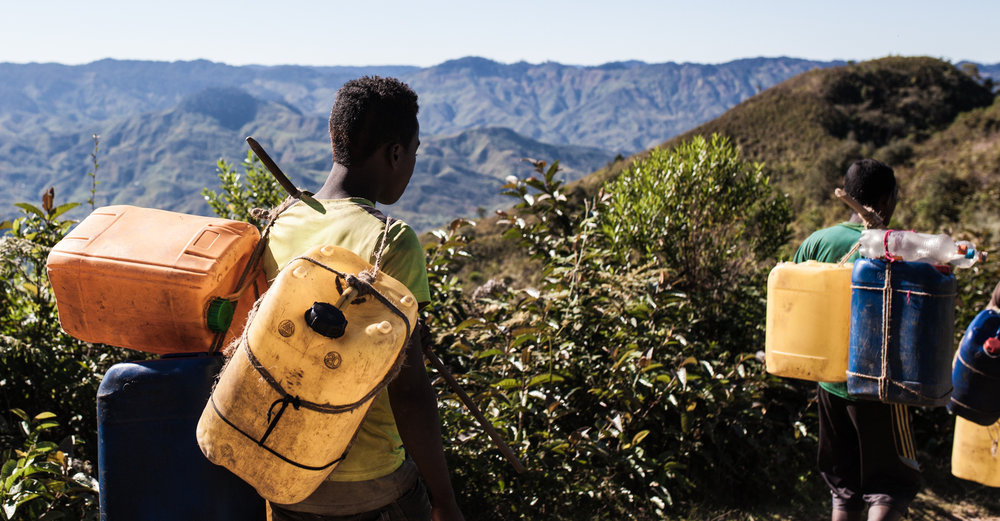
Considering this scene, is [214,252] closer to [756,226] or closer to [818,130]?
[756,226]

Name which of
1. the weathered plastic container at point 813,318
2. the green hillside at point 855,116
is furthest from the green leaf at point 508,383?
the green hillside at point 855,116

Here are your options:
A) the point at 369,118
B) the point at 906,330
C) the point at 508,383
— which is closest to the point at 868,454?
the point at 906,330

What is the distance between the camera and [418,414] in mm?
1621

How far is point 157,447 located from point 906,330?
248cm

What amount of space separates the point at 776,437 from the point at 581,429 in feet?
4.86

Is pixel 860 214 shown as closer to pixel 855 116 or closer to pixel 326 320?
pixel 326 320

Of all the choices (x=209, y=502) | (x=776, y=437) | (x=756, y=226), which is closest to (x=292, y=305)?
(x=209, y=502)

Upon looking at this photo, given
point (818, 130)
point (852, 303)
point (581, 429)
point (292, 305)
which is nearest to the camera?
point (292, 305)

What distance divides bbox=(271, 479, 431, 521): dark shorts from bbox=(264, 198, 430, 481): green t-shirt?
87 mm

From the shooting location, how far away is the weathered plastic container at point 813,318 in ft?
9.16

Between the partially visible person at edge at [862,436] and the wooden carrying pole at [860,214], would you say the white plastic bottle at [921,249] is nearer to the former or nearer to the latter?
the wooden carrying pole at [860,214]

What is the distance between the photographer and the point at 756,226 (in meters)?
6.05

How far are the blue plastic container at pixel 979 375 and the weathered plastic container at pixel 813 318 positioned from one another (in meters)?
0.96

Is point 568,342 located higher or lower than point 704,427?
higher
